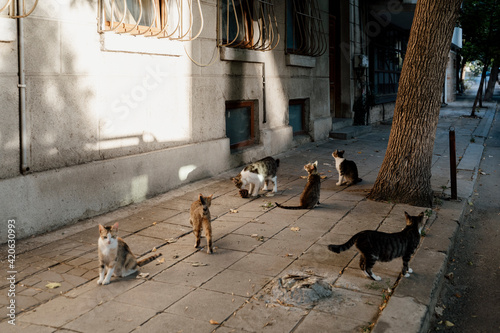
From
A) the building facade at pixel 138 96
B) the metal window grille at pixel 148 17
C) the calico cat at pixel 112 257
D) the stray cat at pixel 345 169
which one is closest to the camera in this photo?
the calico cat at pixel 112 257

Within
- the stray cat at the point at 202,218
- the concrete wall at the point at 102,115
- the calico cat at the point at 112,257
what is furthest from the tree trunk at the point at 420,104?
the calico cat at the point at 112,257

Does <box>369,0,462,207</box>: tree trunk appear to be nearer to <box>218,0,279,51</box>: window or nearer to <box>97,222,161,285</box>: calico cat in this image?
<box>218,0,279,51</box>: window

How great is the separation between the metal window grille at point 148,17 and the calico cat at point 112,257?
3.45 m

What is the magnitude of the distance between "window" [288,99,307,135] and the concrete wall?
9.78 feet

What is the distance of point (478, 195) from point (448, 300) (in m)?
4.83

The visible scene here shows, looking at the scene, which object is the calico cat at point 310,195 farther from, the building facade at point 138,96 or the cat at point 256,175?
the building facade at point 138,96

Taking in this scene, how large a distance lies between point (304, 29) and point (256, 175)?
22.2 feet

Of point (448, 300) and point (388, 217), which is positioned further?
point (388, 217)

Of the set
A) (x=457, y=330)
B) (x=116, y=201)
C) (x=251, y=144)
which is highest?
(x=251, y=144)

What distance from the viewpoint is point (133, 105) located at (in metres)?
7.78

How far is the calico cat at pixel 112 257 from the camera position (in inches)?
180

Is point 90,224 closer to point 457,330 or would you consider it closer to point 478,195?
point 457,330

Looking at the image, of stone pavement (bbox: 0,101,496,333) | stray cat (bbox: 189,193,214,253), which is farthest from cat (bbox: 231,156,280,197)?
stray cat (bbox: 189,193,214,253)

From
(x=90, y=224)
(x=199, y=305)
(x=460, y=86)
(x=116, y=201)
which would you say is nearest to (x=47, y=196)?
(x=90, y=224)
